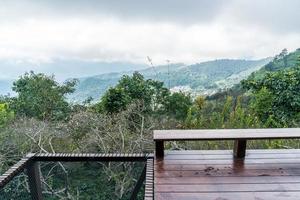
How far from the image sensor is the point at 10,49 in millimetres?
22938

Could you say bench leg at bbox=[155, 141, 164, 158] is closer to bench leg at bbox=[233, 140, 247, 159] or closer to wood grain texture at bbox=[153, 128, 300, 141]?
wood grain texture at bbox=[153, 128, 300, 141]

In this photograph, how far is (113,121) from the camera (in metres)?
5.14

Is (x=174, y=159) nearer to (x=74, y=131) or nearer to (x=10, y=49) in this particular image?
(x=74, y=131)

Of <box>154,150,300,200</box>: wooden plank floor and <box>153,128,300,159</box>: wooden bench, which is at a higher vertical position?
<box>153,128,300,159</box>: wooden bench

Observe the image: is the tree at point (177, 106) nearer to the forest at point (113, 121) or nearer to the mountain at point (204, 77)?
the forest at point (113, 121)

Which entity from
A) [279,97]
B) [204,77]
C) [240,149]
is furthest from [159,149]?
[204,77]

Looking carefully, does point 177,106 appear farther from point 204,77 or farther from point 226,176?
point 204,77

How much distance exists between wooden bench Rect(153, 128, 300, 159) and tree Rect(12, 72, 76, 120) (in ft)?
14.8

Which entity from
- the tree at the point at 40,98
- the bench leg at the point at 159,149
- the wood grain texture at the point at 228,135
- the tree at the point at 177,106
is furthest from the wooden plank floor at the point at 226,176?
the tree at the point at 40,98

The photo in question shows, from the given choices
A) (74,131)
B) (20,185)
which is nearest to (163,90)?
(74,131)

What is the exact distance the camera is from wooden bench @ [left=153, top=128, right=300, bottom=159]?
2.77 m

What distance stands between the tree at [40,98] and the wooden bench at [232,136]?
14.8 ft

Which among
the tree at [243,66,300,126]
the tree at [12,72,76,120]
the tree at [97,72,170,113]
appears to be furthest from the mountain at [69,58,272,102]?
the tree at [243,66,300,126]

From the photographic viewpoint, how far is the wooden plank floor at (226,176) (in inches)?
87.2
